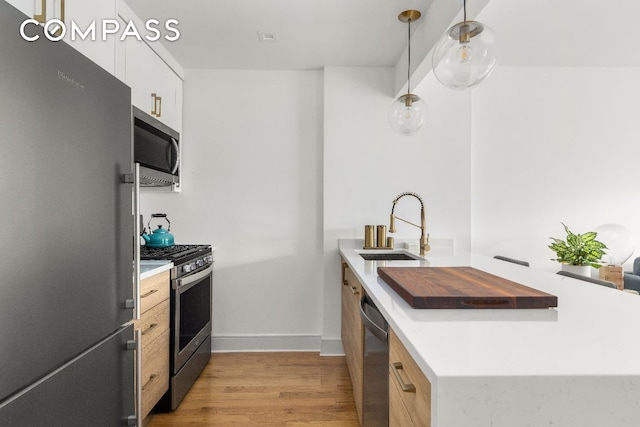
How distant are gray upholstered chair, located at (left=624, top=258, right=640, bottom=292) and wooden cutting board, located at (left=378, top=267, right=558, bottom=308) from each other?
2.30 metres

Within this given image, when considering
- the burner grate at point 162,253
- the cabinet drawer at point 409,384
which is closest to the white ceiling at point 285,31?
the burner grate at point 162,253

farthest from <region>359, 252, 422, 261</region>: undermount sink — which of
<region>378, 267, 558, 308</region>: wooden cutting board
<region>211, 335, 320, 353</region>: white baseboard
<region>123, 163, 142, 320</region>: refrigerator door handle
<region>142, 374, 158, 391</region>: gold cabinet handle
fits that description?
<region>123, 163, 142, 320</region>: refrigerator door handle

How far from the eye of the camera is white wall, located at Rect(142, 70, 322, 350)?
10.8 ft

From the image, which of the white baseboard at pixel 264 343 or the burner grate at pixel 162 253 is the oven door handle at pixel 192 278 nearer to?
the burner grate at pixel 162 253

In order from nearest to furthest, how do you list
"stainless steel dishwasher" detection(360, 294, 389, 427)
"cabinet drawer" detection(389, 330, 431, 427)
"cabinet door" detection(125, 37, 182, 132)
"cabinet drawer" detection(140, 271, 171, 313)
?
"cabinet drawer" detection(389, 330, 431, 427) < "stainless steel dishwasher" detection(360, 294, 389, 427) < "cabinet drawer" detection(140, 271, 171, 313) < "cabinet door" detection(125, 37, 182, 132)

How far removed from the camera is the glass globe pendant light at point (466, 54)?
144 centimetres

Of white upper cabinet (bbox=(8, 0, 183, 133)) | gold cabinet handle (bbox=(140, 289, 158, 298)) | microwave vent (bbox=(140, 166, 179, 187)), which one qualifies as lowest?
gold cabinet handle (bbox=(140, 289, 158, 298))

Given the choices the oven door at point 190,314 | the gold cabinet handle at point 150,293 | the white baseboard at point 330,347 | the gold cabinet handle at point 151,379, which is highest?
the gold cabinet handle at point 150,293

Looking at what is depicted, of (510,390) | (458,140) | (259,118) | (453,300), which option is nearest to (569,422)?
(510,390)

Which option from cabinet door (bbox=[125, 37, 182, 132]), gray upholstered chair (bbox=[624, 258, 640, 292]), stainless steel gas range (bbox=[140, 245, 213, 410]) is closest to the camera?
cabinet door (bbox=[125, 37, 182, 132])

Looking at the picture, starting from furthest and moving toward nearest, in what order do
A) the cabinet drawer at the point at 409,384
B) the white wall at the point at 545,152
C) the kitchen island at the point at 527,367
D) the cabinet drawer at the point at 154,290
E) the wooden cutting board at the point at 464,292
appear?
the white wall at the point at 545,152
the cabinet drawer at the point at 154,290
the wooden cutting board at the point at 464,292
the cabinet drawer at the point at 409,384
the kitchen island at the point at 527,367

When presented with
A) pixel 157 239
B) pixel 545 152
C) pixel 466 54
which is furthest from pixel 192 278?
pixel 545 152

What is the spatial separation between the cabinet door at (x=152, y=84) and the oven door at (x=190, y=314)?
109 cm

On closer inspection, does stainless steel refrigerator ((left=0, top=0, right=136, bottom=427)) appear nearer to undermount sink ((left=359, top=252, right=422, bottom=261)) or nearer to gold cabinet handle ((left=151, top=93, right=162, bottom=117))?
gold cabinet handle ((left=151, top=93, right=162, bottom=117))
